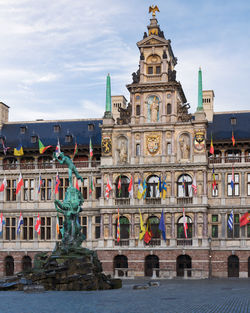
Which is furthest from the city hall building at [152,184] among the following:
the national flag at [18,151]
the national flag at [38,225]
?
the national flag at [18,151]

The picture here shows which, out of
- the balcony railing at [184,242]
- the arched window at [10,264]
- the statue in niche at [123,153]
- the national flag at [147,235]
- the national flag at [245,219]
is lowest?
the arched window at [10,264]

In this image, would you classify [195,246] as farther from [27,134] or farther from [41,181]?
[27,134]

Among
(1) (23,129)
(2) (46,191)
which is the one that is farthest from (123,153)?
(1) (23,129)

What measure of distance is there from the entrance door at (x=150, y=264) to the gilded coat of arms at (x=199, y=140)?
43.3 feet

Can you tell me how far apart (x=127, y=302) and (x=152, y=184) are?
36072 millimetres

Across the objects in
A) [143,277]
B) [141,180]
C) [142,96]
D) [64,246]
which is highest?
[142,96]

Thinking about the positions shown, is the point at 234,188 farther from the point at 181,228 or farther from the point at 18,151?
the point at 18,151

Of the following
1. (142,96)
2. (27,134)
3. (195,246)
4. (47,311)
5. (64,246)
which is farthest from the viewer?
(27,134)

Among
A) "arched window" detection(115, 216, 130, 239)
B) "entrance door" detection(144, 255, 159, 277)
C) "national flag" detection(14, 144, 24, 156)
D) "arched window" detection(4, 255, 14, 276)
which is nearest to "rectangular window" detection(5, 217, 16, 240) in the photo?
"arched window" detection(4, 255, 14, 276)

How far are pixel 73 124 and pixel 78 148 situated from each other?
6.66m

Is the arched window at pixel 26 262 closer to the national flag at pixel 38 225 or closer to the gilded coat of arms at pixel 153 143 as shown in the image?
the national flag at pixel 38 225

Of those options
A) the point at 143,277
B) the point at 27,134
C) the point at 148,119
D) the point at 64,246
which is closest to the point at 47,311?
the point at 64,246

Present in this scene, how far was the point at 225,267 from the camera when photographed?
6975cm

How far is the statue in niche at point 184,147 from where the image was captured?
7156 cm
